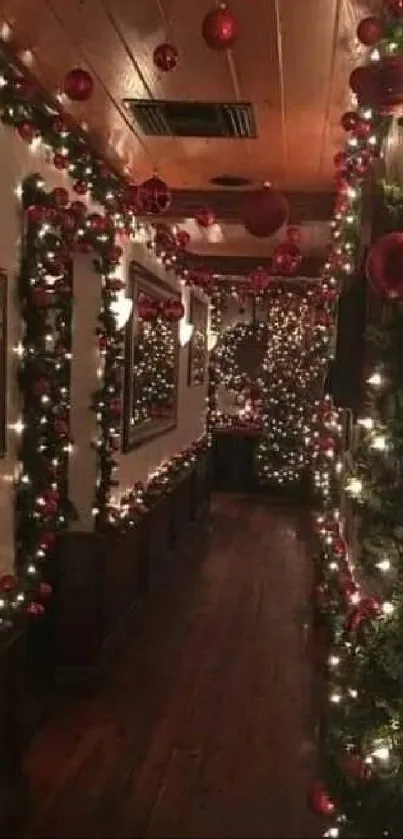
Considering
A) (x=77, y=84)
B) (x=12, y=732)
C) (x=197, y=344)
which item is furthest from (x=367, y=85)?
(x=197, y=344)

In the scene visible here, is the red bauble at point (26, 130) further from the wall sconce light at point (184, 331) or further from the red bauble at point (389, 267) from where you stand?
the wall sconce light at point (184, 331)

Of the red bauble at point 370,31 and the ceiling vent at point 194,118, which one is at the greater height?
the ceiling vent at point 194,118

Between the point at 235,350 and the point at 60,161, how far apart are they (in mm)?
10127

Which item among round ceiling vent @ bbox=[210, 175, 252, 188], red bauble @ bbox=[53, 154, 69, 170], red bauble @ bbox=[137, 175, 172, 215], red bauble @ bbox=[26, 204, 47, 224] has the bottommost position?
red bauble @ bbox=[26, 204, 47, 224]

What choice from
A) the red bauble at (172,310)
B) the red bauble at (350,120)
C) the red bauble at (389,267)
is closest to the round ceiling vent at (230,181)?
the red bauble at (172,310)

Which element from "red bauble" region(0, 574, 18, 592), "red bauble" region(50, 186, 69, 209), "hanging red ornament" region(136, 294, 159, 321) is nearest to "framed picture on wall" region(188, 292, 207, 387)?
"hanging red ornament" region(136, 294, 159, 321)

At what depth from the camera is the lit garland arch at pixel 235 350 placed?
590 inches

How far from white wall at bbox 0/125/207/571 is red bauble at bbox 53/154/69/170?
0.05 metres

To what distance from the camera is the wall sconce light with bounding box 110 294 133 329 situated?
6259 millimetres

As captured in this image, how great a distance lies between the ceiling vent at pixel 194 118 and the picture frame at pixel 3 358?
1.02 m

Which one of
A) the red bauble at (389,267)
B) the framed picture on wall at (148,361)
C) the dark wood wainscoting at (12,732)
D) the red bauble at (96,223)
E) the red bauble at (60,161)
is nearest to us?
the red bauble at (389,267)

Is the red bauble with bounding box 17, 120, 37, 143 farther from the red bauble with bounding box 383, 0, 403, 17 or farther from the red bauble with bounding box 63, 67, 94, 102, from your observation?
the red bauble with bounding box 383, 0, 403, 17

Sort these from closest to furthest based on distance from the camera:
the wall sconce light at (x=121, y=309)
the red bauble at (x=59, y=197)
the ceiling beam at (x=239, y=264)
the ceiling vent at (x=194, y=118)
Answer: the ceiling vent at (x=194, y=118) → the red bauble at (x=59, y=197) → the wall sconce light at (x=121, y=309) → the ceiling beam at (x=239, y=264)

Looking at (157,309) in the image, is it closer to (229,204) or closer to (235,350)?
(229,204)
